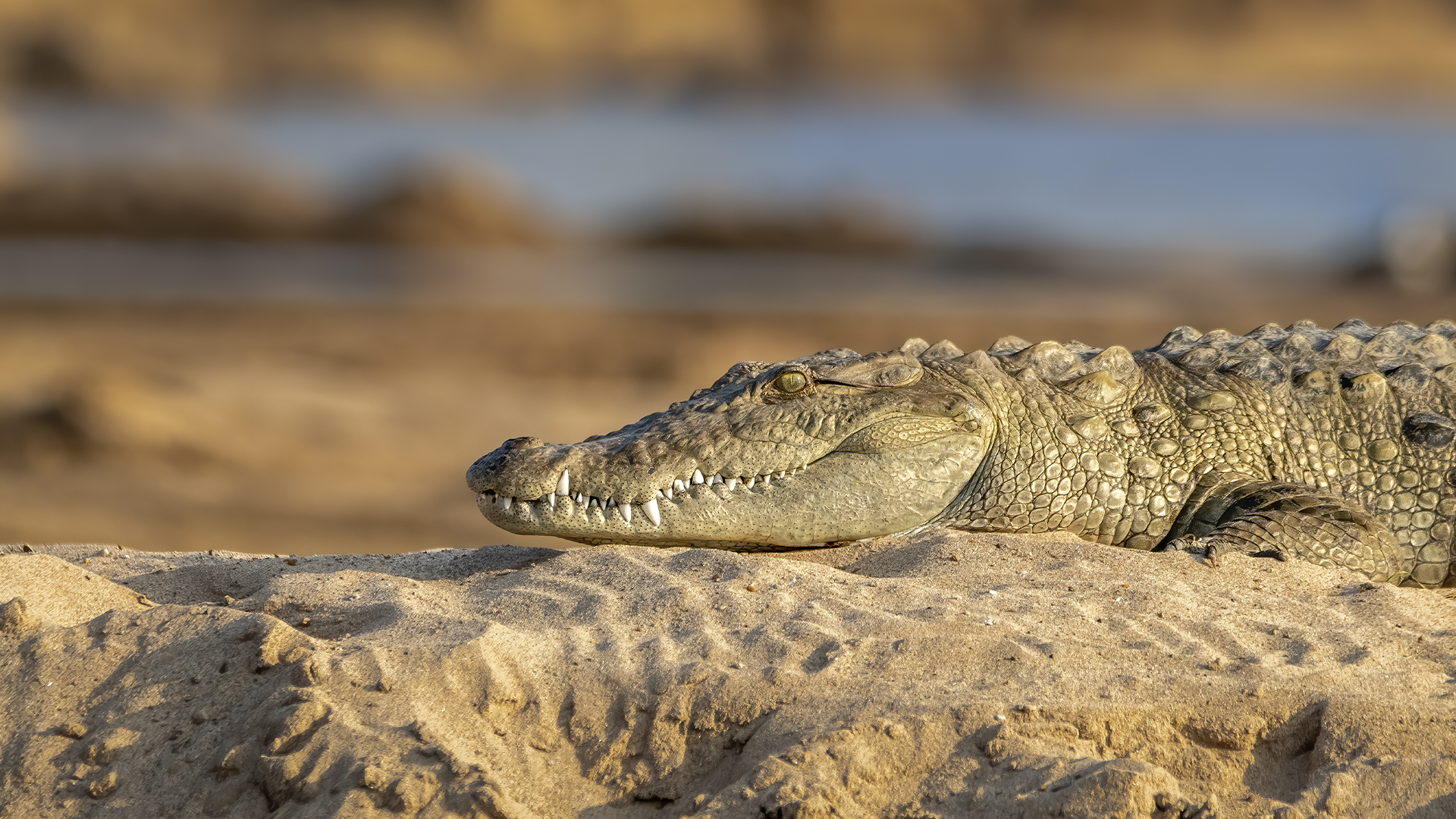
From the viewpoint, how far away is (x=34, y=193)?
146 feet

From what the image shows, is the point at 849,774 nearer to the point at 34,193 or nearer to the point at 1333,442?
the point at 1333,442

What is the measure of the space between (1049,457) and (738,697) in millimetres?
2004

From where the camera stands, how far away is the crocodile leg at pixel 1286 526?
13.5ft

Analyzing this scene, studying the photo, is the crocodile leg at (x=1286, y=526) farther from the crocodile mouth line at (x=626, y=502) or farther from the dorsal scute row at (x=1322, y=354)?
the crocodile mouth line at (x=626, y=502)

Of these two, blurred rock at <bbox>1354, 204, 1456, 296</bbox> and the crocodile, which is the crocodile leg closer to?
the crocodile

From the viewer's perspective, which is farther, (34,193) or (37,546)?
(34,193)

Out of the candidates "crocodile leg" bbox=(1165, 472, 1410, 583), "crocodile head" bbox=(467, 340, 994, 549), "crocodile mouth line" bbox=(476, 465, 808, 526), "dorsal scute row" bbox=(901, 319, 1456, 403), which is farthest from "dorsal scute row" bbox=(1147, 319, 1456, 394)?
"crocodile mouth line" bbox=(476, 465, 808, 526)

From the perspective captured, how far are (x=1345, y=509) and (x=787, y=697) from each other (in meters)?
2.45

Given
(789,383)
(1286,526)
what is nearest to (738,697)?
(789,383)

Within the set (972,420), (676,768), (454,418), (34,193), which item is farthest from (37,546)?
(34,193)

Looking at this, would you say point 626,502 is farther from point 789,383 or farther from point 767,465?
point 789,383

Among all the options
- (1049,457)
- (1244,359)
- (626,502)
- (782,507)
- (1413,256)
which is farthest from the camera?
(1413,256)

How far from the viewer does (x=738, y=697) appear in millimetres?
2908

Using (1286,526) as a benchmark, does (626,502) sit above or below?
above
